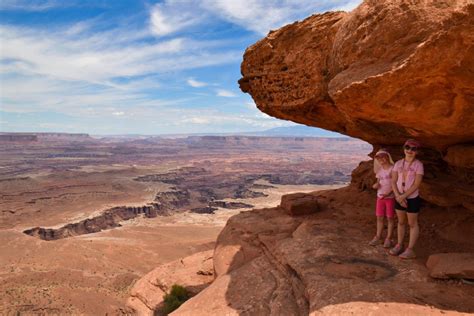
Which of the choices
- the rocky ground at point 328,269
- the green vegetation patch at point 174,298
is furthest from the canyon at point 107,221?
the rocky ground at point 328,269

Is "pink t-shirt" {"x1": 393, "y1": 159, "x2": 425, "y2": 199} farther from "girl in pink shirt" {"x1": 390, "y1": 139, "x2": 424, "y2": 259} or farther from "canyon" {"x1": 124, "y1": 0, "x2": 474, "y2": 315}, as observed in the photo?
"canyon" {"x1": 124, "y1": 0, "x2": 474, "y2": 315}

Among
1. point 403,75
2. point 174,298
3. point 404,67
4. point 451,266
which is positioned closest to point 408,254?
point 451,266

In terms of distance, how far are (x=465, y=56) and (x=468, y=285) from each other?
379 cm

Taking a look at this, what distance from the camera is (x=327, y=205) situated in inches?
512

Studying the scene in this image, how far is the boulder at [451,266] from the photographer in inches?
252

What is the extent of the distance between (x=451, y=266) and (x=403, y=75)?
3.46 m

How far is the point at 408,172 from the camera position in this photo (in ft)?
24.1

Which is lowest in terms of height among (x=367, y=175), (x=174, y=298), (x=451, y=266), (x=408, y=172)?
(x=174, y=298)

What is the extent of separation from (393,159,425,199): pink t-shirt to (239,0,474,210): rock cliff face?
966 millimetres

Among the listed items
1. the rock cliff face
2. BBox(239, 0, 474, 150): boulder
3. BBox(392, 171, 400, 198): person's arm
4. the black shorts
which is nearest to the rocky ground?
the black shorts

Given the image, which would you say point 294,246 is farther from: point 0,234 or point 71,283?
point 0,234

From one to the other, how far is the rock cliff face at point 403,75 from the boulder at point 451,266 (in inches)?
100

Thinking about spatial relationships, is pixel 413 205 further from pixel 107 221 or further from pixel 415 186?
pixel 107 221

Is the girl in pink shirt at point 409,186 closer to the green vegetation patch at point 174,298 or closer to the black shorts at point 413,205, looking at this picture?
the black shorts at point 413,205
